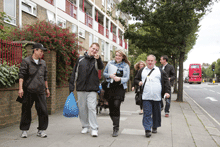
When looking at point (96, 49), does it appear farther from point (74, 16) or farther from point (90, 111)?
point (74, 16)

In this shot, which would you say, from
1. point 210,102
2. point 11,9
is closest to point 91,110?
point 11,9

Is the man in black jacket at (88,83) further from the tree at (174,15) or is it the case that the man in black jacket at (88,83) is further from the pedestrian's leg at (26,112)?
the tree at (174,15)

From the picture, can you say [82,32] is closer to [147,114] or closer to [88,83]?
[88,83]

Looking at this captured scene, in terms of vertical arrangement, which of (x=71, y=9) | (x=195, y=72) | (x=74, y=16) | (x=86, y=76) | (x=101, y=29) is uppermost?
(x=71, y=9)

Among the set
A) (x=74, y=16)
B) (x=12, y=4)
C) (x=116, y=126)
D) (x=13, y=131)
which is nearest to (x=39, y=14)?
(x=12, y=4)

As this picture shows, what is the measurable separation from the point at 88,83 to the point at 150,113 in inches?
61.8

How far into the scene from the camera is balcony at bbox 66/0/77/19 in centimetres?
1945

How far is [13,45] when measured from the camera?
6.31 metres

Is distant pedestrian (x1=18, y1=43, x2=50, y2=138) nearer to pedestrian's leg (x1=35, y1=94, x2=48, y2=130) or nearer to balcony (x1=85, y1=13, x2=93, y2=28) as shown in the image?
pedestrian's leg (x1=35, y1=94, x2=48, y2=130)

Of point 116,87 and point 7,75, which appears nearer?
point 116,87

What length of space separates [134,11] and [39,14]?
20.5 feet

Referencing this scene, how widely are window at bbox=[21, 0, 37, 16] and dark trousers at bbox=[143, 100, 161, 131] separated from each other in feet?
36.1

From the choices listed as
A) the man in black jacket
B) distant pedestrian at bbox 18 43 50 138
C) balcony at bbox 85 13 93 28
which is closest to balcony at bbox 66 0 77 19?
balcony at bbox 85 13 93 28

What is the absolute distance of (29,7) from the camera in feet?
46.4
